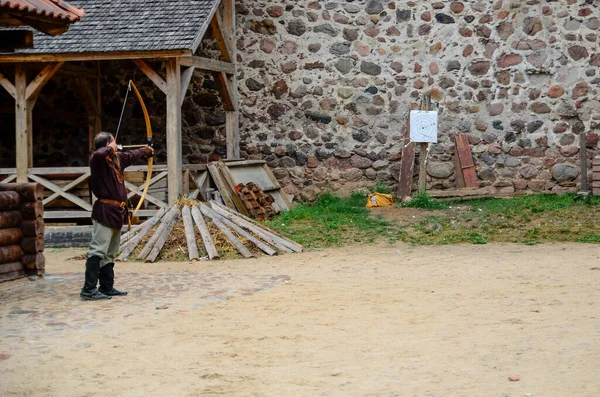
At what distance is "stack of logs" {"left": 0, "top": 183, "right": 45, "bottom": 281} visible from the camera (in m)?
9.41

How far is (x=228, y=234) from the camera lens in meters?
11.6

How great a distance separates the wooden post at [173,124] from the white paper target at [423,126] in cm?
408

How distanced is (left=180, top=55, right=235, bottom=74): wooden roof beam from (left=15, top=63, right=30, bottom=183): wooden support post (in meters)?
2.56

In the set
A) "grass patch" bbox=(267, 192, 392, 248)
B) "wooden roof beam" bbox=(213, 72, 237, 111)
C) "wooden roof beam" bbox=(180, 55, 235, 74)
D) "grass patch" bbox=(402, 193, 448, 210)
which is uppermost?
"wooden roof beam" bbox=(180, 55, 235, 74)

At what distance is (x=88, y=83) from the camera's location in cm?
1571

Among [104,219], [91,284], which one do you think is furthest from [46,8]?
[91,284]

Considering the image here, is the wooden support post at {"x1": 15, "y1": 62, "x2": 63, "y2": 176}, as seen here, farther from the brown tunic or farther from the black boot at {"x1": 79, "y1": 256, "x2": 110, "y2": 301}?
the black boot at {"x1": 79, "y1": 256, "x2": 110, "y2": 301}

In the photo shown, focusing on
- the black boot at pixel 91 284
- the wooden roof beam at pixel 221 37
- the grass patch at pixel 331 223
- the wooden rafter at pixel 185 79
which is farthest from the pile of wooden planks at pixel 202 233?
the wooden roof beam at pixel 221 37

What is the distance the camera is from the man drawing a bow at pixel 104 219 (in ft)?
27.8

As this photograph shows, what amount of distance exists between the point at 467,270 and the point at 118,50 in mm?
6289

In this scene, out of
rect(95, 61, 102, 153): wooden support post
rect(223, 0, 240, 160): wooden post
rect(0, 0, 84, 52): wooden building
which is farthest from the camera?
rect(95, 61, 102, 153): wooden support post

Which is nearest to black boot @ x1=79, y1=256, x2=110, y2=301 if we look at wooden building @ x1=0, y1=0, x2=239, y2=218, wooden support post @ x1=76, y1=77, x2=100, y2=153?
wooden building @ x1=0, y1=0, x2=239, y2=218

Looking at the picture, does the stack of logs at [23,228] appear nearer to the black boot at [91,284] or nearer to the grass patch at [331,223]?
the black boot at [91,284]

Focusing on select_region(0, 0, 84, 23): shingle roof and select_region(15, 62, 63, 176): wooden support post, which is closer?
select_region(0, 0, 84, 23): shingle roof
